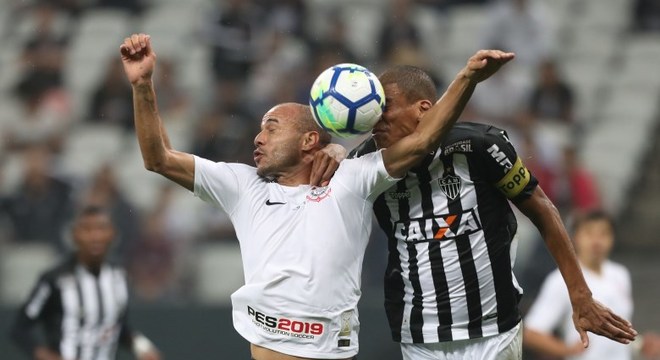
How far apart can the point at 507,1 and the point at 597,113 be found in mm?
1495

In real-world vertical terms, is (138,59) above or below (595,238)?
above

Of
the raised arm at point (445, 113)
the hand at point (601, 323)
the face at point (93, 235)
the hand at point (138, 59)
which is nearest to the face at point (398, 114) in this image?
the raised arm at point (445, 113)

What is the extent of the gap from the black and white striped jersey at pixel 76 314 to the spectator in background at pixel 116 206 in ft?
6.31

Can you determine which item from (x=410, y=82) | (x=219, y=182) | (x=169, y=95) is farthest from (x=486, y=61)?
(x=169, y=95)

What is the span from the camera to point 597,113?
13422mm

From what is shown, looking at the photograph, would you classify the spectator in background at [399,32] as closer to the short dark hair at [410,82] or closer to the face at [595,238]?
the face at [595,238]

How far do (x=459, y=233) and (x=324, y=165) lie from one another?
651 millimetres

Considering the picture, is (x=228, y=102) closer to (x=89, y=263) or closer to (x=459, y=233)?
(x=89, y=263)

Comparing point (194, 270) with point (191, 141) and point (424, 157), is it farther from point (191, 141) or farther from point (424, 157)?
point (424, 157)

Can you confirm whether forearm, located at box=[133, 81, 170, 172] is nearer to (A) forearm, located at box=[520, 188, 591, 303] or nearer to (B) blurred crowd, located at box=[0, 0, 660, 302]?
(A) forearm, located at box=[520, 188, 591, 303]

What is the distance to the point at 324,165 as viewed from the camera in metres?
5.65

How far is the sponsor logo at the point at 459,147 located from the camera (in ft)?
17.9

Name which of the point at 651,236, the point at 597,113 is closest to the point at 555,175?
the point at 651,236

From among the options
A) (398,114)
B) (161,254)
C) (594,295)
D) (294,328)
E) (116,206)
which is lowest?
(161,254)
